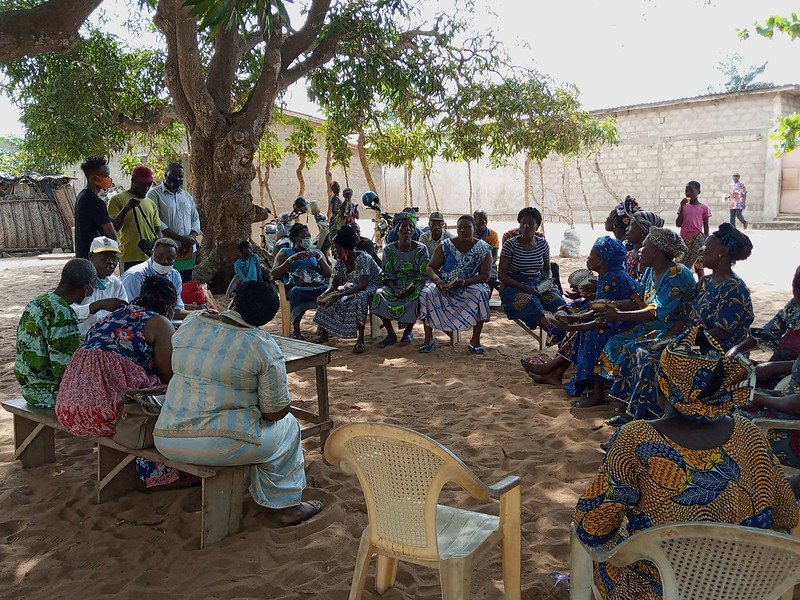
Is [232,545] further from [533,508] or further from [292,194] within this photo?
[292,194]

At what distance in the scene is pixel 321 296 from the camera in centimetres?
746

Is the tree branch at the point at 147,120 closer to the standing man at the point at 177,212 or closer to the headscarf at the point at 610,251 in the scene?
the standing man at the point at 177,212

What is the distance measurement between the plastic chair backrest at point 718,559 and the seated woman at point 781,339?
2.32m

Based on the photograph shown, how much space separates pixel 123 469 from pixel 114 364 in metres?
0.65

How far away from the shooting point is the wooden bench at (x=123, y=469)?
3307 mm

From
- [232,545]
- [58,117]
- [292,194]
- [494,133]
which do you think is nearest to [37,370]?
[232,545]

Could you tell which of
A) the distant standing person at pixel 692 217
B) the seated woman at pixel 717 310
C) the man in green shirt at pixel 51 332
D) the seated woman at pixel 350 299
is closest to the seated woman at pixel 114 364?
the man in green shirt at pixel 51 332

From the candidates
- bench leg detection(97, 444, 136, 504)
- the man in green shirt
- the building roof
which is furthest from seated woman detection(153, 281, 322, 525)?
the building roof

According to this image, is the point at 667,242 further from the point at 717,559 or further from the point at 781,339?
the point at 717,559

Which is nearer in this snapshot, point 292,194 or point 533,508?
point 533,508

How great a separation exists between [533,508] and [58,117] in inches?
409

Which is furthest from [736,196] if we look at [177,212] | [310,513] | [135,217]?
[310,513]

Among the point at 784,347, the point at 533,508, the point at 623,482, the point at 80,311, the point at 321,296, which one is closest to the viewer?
the point at 623,482

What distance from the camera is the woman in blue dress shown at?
4.49 m
